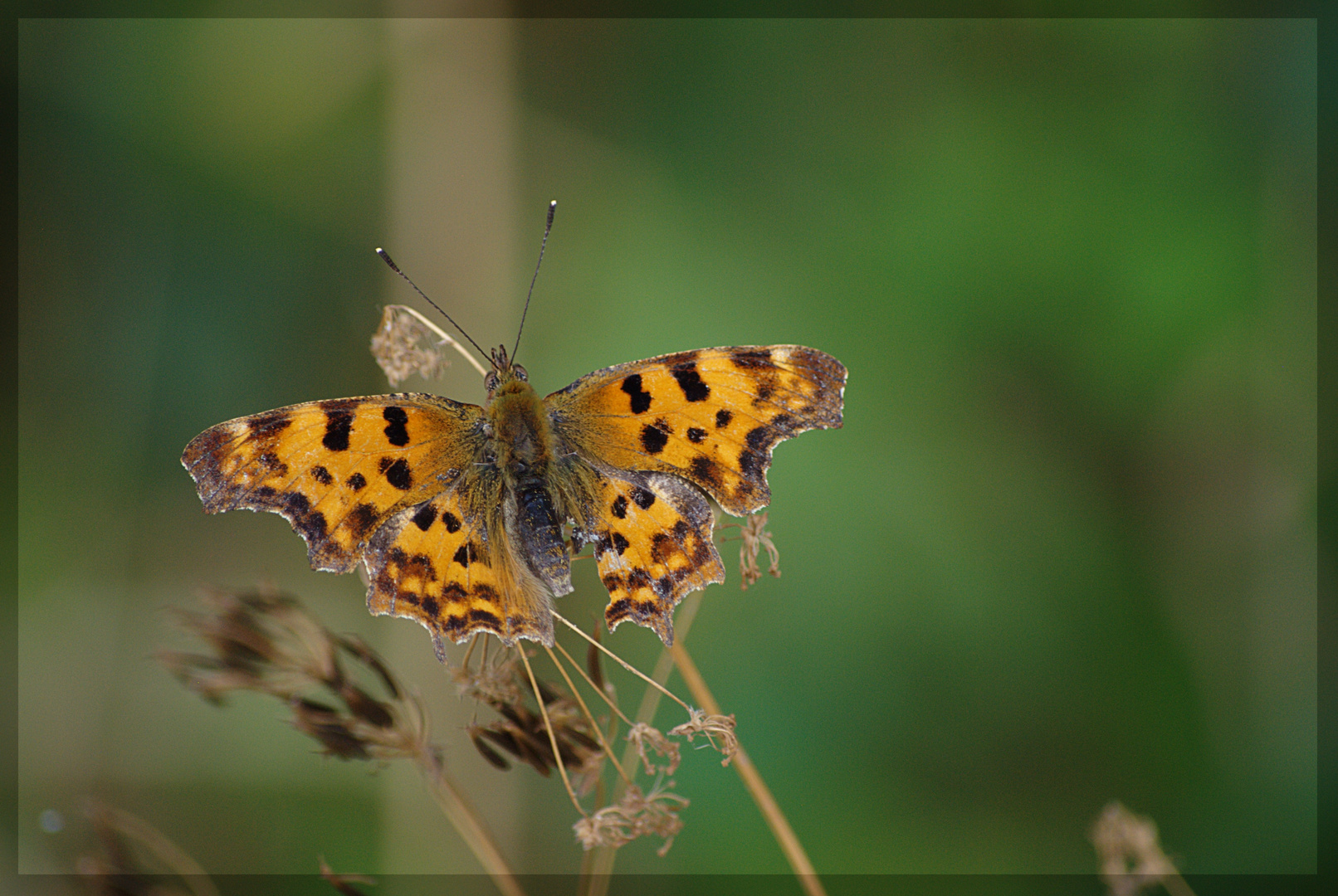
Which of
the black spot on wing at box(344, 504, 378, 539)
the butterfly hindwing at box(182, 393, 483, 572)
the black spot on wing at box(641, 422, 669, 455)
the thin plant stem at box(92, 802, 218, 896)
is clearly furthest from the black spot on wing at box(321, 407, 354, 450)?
the thin plant stem at box(92, 802, 218, 896)

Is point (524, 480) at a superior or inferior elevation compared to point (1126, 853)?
superior

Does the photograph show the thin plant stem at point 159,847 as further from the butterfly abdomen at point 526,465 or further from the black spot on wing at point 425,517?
the butterfly abdomen at point 526,465

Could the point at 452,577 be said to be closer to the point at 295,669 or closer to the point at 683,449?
the point at 295,669

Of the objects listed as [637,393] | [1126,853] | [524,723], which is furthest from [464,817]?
[1126,853]

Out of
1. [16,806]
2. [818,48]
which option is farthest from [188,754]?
[818,48]

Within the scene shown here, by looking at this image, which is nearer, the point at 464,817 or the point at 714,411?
the point at 464,817

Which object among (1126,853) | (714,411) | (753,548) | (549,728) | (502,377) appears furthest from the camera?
(502,377)
